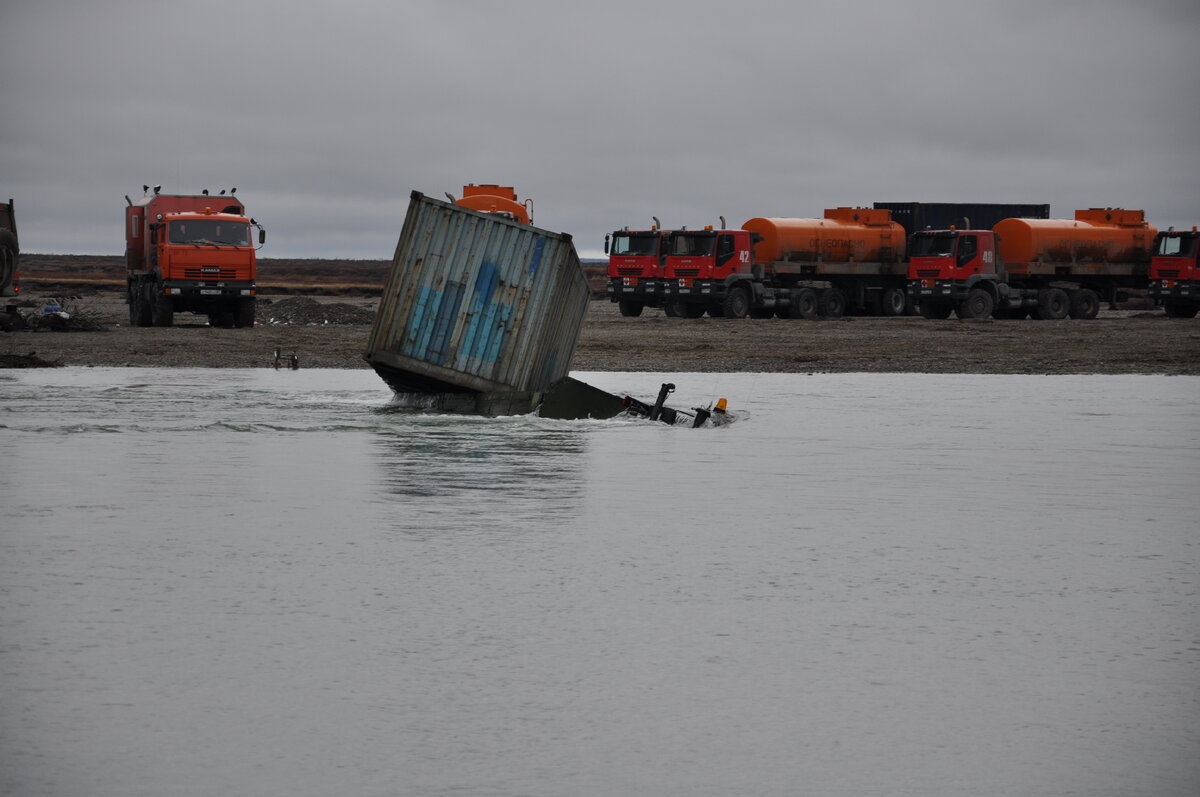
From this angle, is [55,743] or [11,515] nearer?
[55,743]

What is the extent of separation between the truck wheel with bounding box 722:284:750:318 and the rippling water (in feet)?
104

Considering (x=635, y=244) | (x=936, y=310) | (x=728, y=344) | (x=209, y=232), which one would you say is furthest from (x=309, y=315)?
(x=936, y=310)

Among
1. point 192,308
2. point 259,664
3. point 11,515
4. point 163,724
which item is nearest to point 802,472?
point 11,515

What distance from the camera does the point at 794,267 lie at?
4766 centimetres

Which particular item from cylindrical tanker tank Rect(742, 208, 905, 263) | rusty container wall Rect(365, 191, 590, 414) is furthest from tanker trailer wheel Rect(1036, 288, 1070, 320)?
rusty container wall Rect(365, 191, 590, 414)

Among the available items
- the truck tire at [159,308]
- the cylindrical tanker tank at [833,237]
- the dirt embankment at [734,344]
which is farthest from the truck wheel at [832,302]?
the truck tire at [159,308]

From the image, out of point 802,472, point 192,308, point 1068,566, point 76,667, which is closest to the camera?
Result: point 76,667

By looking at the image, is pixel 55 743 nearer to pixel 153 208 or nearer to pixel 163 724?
pixel 163 724

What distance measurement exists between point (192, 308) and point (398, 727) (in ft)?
108

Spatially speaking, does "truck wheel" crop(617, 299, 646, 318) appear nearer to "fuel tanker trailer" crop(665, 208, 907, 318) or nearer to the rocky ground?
"fuel tanker trailer" crop(665, 208, 907, 318)

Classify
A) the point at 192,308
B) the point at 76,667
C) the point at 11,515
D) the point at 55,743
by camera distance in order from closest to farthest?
the point at 55,743, the point at 76,667, the point at 11,515, the point at 192,308

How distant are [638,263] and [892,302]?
27.5 ft

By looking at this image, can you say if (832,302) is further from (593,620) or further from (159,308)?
(593,620)

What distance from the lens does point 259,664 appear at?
6090 mm
